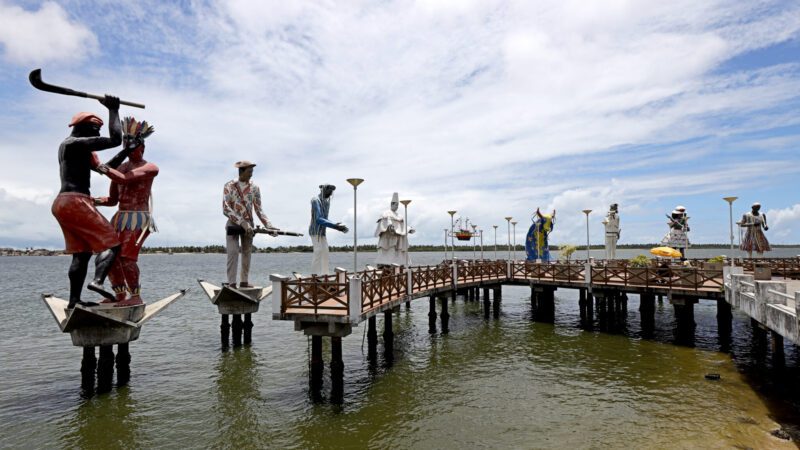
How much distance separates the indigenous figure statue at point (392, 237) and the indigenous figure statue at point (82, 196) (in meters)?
11.3

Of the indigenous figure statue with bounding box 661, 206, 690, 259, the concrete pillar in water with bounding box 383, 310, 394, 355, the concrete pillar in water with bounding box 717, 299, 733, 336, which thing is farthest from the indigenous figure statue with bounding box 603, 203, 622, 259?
the concrete pillar in water with bounding box 383, 310, 394, 355

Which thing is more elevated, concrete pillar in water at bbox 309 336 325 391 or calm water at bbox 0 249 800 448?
concrete pillar in water at bbox 309 336 325 391

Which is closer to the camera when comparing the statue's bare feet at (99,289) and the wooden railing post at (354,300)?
the statue's bare feet at (99,289)

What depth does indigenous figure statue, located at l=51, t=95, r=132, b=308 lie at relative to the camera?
13180 mm

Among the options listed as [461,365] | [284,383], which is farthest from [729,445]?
[284,383]

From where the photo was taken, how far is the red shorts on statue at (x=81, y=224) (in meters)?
13.2

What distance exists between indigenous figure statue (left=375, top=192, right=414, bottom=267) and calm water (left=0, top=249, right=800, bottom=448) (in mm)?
4276

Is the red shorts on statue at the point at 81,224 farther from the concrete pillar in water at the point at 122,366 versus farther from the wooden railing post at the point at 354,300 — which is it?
the wooden railing post at the point at 354,300

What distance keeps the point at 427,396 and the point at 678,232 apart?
20.8 metres

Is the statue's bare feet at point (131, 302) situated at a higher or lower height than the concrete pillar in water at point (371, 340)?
higher

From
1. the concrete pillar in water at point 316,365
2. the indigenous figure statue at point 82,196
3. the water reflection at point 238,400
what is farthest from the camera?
the concrete pillar in water at point 316,365

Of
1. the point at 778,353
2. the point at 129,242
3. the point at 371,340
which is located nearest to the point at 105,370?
the point at 129,242

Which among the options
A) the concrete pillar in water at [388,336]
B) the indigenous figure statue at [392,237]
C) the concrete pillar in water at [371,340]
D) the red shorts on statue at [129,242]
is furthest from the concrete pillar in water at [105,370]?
the indigenous figure statue at [392,237]

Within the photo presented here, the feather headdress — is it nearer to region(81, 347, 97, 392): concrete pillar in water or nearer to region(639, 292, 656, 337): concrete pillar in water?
region(81, 347, 97, 392): concrete pillar in water
